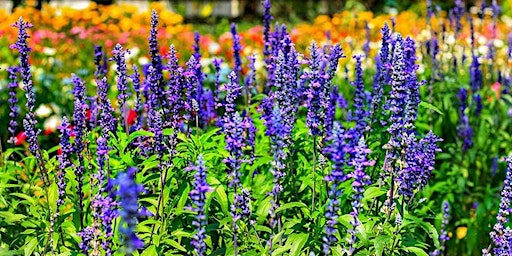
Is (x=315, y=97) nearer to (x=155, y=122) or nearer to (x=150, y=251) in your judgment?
(x=155, y=122)

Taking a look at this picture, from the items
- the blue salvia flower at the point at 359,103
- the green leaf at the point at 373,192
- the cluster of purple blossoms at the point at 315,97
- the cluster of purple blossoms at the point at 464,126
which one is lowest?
the cluster of purple blossoms at the point at 464,126

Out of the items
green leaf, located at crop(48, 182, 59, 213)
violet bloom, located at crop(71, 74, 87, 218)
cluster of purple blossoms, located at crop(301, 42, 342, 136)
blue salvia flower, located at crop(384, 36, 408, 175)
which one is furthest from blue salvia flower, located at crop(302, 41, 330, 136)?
green leaf, located at crop(48, 182, 59, 213)

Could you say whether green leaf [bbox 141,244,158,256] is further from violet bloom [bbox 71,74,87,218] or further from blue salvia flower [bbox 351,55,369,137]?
blue salvia flower [bbox 351,55,369,137]

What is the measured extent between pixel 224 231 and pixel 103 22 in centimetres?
1148

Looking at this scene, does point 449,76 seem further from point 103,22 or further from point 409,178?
point 103,22

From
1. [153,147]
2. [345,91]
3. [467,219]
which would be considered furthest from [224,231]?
[345,91]

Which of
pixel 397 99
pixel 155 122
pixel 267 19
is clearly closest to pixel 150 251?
pixel 155 122

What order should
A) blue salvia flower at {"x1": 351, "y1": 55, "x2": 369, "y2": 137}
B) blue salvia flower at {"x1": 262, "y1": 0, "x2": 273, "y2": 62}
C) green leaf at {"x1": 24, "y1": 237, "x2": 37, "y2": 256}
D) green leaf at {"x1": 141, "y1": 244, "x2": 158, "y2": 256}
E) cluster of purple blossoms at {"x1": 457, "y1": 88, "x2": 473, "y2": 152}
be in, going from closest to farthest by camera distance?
1. green leaf at {"x1": 141, "y1": 244, "x2": 158, "y2": 256}
2. green leaf at {"x1": 24, "y1": 237, "x2": 37, "y2": 256}
3. blue salvia flower at {"x1": 351, "y1": 55, "x2": 369, "y2": 137}
4. blue salvia flower at {"x1": 262, "y1": 0, "x2": 273, "y2": 62}
5. cluster of purple blossoms at {"x1": 457, "y1": 88, "x2": 473, "y2": 152}

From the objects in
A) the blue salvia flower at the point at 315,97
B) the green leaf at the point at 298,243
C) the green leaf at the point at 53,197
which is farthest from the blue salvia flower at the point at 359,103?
the green leaf at the point at 53,197

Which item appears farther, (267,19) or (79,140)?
(267,19)

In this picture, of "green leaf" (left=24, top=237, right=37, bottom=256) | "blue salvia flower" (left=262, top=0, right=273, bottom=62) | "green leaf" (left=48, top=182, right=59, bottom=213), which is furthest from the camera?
"blue salvia flower" (left=262, top=0, right=273, bottom=62)

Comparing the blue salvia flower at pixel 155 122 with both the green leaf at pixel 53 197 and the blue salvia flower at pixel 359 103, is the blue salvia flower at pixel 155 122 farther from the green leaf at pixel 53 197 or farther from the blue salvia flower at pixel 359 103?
the blue salvia flower at pixel 359 103

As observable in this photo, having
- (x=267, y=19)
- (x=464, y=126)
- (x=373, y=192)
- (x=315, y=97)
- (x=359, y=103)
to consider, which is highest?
(x=267, y=19)

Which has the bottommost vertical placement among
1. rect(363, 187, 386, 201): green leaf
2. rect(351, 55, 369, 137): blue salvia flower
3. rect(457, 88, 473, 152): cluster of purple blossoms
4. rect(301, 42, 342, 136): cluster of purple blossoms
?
rect(457, 88, 473, 152): cluster of purple blossoms
